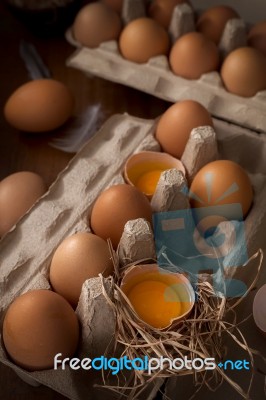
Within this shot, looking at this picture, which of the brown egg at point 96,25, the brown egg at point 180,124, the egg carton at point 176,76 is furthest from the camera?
the brown egg at point 96,25

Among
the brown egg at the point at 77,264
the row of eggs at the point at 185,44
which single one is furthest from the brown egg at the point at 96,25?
the brown egg at the point at 77,264

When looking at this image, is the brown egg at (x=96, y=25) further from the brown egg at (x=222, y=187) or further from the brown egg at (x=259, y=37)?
the brown egg at (x=222, y=187)

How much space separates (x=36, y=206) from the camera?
83cm

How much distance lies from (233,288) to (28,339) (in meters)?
0.27

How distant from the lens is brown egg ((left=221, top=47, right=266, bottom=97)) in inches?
38.7

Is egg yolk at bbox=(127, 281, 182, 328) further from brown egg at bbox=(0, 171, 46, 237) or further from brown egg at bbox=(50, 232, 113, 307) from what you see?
brown egg at bbox=(0, 171, 46, 237)

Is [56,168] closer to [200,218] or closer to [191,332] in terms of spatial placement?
[200,218]

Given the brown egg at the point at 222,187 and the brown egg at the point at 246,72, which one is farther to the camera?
the brown egg at the point at 246,72

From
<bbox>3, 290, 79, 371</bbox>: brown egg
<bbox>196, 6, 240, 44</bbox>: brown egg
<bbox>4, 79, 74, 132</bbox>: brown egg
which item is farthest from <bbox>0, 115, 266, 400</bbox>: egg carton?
<bbox>196, 6, 240, 44</bbox>: brown egg

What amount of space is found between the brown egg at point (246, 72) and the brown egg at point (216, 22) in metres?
0.12

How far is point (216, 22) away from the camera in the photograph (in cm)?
110

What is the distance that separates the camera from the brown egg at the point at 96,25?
3.57 feet

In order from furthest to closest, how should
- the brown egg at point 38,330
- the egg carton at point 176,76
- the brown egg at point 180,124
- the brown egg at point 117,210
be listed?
the egg carton at point 176,76
the brown egg at point 180,124
the brown egg at point 117,210
the brown egg at point 38,330

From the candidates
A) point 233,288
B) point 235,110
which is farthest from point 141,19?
point 233,288
